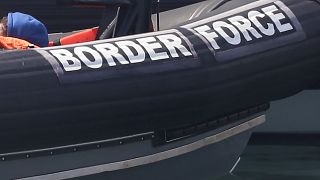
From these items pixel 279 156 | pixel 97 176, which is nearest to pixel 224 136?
pixel 97 176

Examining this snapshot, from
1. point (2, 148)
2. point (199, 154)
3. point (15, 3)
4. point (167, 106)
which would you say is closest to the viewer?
point (2, 148)

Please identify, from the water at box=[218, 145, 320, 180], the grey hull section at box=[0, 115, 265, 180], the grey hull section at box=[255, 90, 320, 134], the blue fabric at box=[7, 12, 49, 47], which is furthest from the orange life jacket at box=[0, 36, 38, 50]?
the grey hull section at box=[255, 90, 320, 134]

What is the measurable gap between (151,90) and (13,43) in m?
0.72

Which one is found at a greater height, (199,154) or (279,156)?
(199,154)

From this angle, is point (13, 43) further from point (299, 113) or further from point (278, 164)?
point (299, 113)

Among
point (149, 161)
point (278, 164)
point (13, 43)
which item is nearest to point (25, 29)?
point (13, 43)

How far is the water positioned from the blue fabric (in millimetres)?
1608

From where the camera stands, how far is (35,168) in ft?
11.3

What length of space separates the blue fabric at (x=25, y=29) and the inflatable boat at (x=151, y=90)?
8.6 inches

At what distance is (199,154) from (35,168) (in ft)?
3.19

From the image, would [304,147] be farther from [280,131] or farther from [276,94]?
[276,94]

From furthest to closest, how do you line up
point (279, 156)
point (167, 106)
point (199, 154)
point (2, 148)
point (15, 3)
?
point (15, 3)
point (279, 156)
point (199, 154)
point (167, 106)
point (2, 148)

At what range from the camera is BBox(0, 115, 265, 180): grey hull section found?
3.46 m

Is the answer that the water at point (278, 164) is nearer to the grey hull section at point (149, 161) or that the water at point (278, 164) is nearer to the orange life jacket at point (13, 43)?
the grey hull section at point (149, 161)
